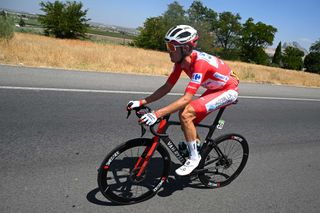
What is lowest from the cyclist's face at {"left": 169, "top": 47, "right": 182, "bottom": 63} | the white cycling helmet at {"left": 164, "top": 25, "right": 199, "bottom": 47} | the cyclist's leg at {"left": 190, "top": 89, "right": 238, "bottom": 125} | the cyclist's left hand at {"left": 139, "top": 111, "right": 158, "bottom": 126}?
the cyclist's left hand at {"left": 139, "top": 111, "right": 158, "bottom": 126}

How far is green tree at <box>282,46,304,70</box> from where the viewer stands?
8550 centimetres

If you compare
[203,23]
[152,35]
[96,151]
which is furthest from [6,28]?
[203,23]

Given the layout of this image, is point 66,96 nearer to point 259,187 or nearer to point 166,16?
point 259,187

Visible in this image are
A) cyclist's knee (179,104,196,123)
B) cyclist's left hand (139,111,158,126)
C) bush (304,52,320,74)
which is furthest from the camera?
bush (304,52,320,74)

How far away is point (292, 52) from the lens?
8956 centimetres

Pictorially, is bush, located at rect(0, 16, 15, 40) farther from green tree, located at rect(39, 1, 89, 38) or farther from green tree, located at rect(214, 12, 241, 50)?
green tree, located at rect(214, 12, 241, 50)

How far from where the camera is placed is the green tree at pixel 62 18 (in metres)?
42.2

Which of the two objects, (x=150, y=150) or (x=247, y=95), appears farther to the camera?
(x=247, y=95)

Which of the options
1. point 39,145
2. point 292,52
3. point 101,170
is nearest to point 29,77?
point 39,145

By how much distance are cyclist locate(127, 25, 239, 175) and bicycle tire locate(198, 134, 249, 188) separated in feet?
0.95

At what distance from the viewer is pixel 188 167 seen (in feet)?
11.8

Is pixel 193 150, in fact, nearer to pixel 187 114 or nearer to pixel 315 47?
pixel 187 114

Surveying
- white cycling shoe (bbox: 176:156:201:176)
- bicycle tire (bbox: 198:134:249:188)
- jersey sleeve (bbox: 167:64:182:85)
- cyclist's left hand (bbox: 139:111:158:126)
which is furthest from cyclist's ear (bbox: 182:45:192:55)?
white cycling shoe (bbox: 176:156:201:176)

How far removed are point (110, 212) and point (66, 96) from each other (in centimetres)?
444
